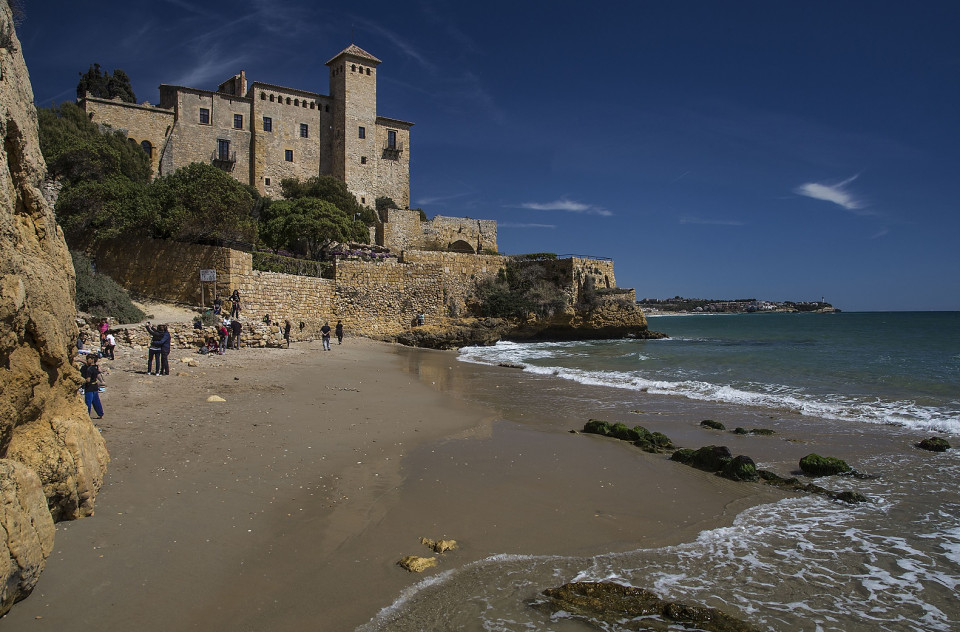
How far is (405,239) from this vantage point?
4103cm

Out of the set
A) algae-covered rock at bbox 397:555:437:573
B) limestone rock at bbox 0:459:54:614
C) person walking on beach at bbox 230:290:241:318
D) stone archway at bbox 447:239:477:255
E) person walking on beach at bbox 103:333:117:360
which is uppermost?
stone archway at bbox 447:239:477:255

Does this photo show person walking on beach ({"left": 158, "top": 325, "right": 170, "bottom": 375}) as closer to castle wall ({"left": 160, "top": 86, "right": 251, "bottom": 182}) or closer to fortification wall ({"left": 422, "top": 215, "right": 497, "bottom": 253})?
fortification wall ({"left": 422, "top": 215, "right": 497, "bottom": 253})

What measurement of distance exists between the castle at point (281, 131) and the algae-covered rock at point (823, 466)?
43154mm

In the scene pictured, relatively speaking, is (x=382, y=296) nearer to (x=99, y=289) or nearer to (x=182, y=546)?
(x=99, y=289)

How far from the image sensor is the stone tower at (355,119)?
46250 millimetres

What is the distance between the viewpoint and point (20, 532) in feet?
11.2

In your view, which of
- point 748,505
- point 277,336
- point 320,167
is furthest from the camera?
point 320,167

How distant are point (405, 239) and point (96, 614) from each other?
126 ft

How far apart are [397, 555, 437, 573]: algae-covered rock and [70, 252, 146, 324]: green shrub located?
51.6 ft

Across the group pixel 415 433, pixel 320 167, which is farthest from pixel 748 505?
pixel 320 167

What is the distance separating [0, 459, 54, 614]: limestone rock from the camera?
10.8 feet

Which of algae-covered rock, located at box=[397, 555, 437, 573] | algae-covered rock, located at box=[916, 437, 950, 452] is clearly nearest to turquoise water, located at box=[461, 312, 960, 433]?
algae-covered rock, located at box=[916, 437, 950, 452]

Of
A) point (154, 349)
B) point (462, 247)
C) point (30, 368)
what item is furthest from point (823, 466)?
point (462, 247)

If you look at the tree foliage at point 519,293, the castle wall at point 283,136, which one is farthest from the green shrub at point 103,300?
the castle wall at point 283,136
